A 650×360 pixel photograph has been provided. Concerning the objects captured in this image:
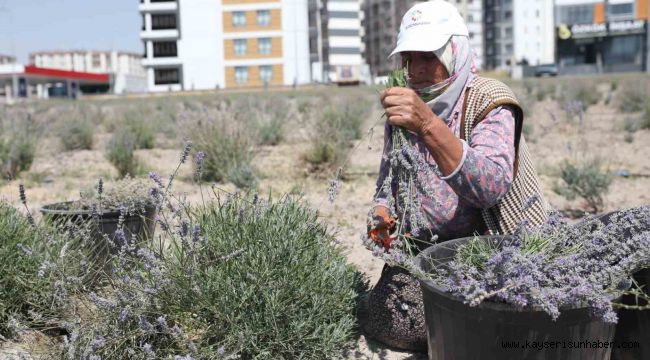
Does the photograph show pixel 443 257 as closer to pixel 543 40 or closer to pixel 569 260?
pixel 569 260

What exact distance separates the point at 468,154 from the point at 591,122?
11662 millimetres

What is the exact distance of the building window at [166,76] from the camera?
2331 inches

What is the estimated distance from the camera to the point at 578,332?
1.86 m

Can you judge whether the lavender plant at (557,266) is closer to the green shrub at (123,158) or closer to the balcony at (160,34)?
the green shrub at (123,158)

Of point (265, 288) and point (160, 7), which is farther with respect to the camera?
point (160, 7)

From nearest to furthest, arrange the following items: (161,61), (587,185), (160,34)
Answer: (587,185)
(161,61)
(160,34)

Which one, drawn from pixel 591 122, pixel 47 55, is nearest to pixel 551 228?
pixel 591 122

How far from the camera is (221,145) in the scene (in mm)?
7578

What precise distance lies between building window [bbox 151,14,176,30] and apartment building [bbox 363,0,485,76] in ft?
98.4

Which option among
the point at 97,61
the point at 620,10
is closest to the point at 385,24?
the point at 620,10

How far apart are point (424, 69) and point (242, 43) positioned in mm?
54301

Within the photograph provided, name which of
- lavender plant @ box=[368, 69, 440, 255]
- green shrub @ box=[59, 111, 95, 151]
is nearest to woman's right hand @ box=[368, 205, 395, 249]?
lavender plant @ box=[368, 69, 440, 255]

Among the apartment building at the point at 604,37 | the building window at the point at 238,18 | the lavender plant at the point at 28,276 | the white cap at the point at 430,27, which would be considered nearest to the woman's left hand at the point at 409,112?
the white cap at the point at 430,27

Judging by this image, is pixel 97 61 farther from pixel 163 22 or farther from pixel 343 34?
pixel 163 22
